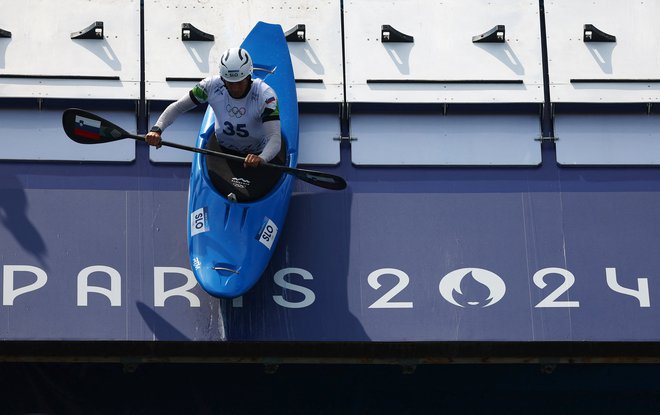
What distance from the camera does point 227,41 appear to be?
1012cm

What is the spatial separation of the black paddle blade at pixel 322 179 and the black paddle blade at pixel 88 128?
125cm

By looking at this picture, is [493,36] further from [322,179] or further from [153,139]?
[153,139]

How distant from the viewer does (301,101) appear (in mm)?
10023

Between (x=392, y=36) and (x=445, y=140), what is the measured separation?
3.06 feet

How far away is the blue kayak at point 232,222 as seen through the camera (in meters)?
9.06

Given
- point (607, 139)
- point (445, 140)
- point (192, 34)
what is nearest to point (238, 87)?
point (192, 34)

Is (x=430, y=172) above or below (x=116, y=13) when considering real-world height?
below

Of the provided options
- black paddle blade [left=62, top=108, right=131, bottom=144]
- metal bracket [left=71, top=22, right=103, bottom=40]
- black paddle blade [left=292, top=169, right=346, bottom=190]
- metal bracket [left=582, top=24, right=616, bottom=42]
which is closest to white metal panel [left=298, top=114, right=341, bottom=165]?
black paddle blade [left=292, top=169, right=346, bottom=190]

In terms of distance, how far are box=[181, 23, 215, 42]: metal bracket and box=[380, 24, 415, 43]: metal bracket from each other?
4.38 feet

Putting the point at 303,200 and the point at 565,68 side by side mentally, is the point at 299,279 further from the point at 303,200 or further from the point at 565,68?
the point at 565,68

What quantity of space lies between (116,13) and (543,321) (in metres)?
4.02
